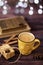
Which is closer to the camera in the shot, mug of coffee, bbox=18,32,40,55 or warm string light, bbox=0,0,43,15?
mug of coffee, bbox=18,32,40,55

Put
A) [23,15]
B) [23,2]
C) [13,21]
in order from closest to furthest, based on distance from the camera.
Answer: [13,21]
[23,15]
[23,2]

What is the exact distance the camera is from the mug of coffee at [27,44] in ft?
2.75

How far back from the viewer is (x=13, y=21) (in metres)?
1.07

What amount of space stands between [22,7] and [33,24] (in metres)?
0.23

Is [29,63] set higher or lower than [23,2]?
lower

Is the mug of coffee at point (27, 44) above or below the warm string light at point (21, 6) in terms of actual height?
below

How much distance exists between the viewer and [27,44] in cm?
84

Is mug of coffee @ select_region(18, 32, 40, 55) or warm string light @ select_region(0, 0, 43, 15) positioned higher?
warm string light @ select_region(0, 0, 43, 15)

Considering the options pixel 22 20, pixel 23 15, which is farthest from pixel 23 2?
pixel 22 20

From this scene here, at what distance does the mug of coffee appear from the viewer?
84cm

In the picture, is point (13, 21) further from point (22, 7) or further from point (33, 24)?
point (22, 7)

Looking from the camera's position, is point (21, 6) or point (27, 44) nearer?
point (27, 44)

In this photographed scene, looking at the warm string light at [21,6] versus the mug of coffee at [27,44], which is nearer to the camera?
the mug of coffee at [27,44]

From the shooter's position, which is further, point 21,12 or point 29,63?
point 21,12
